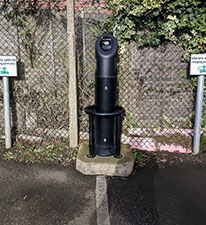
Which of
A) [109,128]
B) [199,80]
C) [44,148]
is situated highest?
[199,80]

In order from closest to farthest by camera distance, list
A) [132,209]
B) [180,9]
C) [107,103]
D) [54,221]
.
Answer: [54,221] < [132,209] < [107,103] < [180,9]

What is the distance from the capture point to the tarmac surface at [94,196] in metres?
2.44

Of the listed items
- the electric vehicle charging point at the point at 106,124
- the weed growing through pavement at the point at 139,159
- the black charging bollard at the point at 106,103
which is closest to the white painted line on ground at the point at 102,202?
the electric vehicle charging point at the point at 106,124

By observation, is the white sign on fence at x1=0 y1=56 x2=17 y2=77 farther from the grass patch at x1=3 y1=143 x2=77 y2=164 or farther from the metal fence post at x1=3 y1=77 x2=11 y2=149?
the grass patch at x1=3 y1=143 x2=77 y2=164

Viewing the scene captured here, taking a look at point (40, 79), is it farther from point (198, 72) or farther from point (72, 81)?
point (198, 72)

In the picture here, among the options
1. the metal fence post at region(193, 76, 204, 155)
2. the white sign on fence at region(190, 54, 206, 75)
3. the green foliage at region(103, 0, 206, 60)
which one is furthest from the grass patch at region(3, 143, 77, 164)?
the white sign on fence at region(190, 54, 206, 75)

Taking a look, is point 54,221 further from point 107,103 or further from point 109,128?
point 107,103

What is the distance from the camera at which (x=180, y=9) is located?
369cm

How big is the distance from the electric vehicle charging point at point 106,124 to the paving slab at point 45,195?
25 centimetres

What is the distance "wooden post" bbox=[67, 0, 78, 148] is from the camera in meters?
3.53

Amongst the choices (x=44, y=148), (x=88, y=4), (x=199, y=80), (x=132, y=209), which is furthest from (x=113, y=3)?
(x=132, y=209)

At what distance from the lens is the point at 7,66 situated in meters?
3.71

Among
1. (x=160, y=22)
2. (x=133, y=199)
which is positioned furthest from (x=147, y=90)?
(x=133, y=199)

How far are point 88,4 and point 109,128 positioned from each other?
2213 mm
